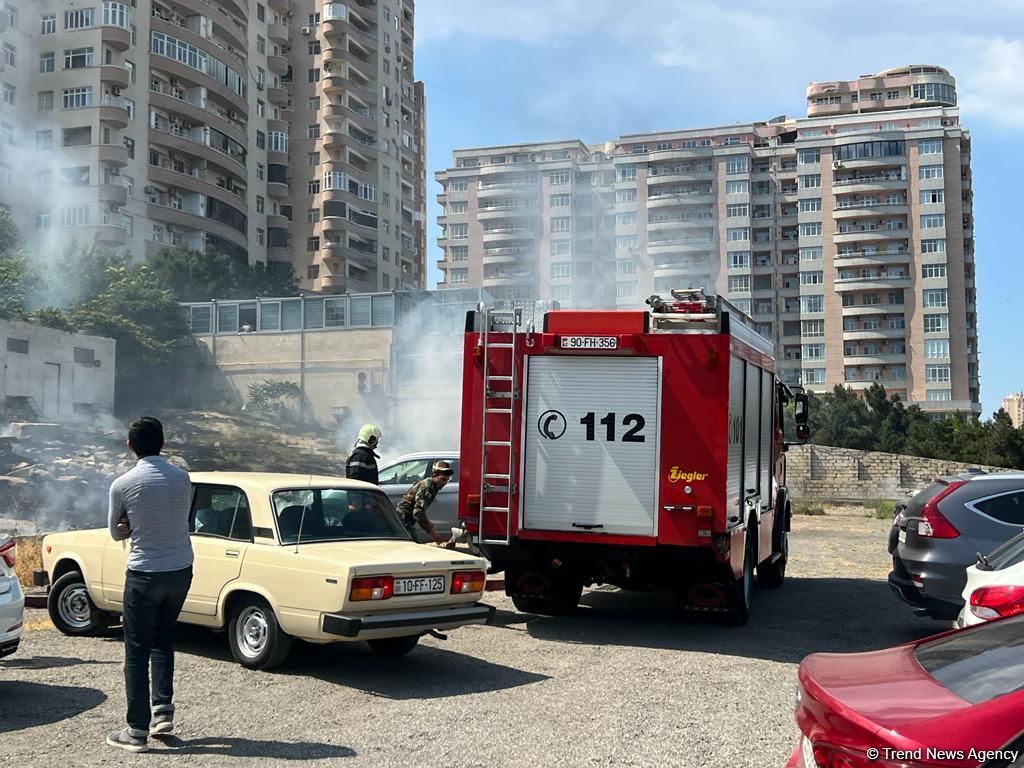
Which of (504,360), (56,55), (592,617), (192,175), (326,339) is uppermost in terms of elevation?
(56,55)

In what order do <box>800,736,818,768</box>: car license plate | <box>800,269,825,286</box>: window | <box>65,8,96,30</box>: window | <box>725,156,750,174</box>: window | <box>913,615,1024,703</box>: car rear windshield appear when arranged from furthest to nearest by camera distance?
<box>725,156,750,174</box>: window → <box>800,269,825,286</box>: window → <box>65,8,96,30</box>: window → <box>800,736,818,768</box>: car license plate → <box>913,615,1024,703</box>: car rear windshield

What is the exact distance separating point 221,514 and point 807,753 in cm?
594

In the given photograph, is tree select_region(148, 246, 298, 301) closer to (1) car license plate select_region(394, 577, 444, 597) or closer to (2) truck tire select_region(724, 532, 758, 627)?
(2) truck tire select_region(724, 532, 758, 627)

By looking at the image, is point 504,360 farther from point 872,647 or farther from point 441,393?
point 441,393

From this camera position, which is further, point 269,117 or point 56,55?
point 269,117

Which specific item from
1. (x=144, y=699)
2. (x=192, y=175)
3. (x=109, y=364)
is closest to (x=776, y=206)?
(x=192, y=175)

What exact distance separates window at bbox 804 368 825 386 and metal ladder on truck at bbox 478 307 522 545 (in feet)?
277

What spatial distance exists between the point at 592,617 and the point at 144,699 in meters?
6.19

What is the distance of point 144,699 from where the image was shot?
19.3 feet

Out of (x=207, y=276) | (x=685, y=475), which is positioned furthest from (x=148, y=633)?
(x=207, y=276)

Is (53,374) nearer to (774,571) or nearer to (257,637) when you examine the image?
(774,571)

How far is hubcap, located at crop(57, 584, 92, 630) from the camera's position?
9.15 meters

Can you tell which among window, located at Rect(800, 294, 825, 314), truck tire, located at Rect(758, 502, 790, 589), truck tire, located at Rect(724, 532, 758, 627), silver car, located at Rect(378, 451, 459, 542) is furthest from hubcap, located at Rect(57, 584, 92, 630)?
window, located at Rect(800, 294, 825, 314)

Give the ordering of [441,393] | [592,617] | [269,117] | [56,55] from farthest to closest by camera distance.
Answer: [269,117]
[56,55]
[441,393]
[592,617]
